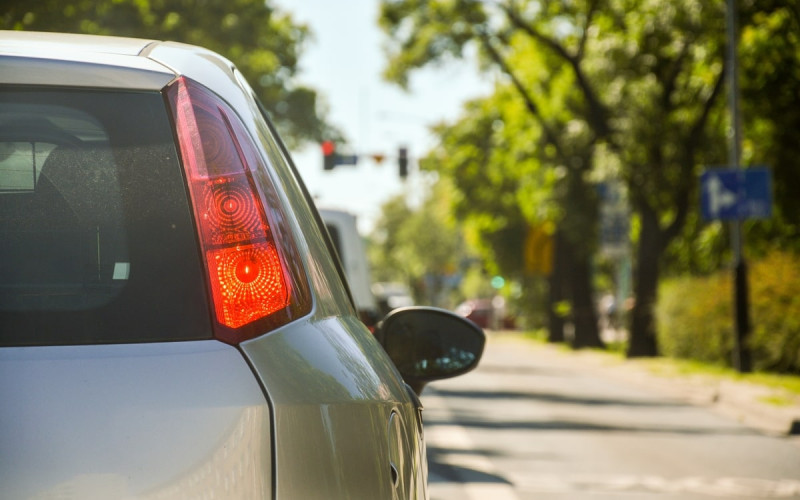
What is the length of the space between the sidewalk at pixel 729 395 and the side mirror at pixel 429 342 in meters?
9.89

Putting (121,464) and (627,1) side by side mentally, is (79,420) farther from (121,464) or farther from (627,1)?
(627,1)

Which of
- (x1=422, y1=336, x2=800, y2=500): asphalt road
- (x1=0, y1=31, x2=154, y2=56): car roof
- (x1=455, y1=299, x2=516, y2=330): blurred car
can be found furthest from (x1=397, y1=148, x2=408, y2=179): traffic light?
(x1=0, y1=31, x2=154, y2=56): car roof

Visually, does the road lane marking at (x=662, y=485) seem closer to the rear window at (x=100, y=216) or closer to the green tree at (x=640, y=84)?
the rear window at (x=100, y=216)

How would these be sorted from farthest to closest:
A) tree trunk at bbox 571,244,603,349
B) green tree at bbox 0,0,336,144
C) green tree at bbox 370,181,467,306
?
green tree at bbox 370,181,467,306 < tree trunk at bbox 571,244,603,349 < green tree at bbox 0,0,336,144

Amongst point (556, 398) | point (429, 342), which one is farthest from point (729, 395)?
point (429, 342)

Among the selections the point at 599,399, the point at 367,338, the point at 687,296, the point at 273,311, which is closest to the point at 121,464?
the point at 273,311

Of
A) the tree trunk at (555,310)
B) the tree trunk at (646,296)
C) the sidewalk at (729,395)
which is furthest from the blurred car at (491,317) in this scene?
the sidewalk at (729,395)

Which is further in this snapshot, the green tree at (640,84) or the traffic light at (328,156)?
the traffic light at (328,156)

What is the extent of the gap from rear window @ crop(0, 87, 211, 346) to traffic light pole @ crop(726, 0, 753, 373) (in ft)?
64.4

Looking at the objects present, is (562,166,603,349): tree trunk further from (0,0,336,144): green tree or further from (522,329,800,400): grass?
(0,0,336,144): green tree

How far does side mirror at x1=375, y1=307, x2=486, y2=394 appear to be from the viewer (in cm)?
312

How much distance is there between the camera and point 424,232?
363 feet

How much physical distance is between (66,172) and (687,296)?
2549 centimetres

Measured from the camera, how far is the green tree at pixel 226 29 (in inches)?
527
